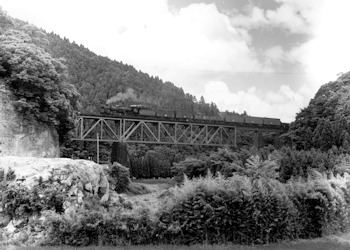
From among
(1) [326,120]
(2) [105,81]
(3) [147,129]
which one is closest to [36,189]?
(1) [326,120]

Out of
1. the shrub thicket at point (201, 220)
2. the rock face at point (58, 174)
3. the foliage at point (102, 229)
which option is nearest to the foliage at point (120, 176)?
the rock face at point (58, 174)

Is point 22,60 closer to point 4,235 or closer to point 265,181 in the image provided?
point 4,235

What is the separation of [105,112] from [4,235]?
38.3 m

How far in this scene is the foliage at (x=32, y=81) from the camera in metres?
25.1

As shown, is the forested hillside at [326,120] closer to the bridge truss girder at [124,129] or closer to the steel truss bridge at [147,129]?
the steel truss bridge at [147,129]

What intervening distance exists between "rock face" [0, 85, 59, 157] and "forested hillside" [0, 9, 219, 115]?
134 feet

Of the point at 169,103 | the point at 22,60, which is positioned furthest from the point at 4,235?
the point at 169,103

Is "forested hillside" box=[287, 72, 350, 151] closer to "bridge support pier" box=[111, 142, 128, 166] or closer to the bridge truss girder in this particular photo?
the bridge truss girder

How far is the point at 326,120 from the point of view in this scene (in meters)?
46.2

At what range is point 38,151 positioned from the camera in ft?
85.1

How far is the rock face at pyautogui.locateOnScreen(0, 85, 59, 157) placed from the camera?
24219mm

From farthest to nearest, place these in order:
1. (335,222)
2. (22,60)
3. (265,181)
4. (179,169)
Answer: (179,169) → (22,60) → (335,222) → (265,181)

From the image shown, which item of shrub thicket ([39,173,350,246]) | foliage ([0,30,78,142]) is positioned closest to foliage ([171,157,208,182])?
foliage ([0,30,78,142])

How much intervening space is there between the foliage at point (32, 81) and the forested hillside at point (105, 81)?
1569 inches
